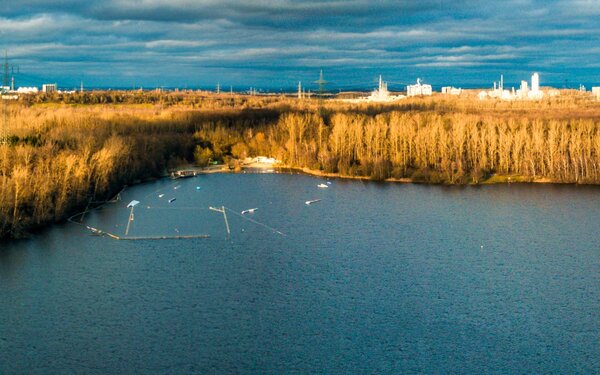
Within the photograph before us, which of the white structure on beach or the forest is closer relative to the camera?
the forest

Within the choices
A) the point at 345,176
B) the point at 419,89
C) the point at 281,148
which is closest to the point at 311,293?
the point at 345,176

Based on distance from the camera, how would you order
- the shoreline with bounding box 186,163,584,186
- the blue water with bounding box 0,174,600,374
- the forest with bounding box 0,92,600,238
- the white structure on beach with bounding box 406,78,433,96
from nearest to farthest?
the blue water with bounding box 0,174,600,374
the forest with bounding box 0,92,600,238
the shoreline with bounding box 186,163,584,186
the white structure on beach with bounding box 406,78,433,96

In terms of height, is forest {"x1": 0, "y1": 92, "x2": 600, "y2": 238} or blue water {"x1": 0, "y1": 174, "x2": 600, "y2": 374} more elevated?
forest {"x1": 0, "y1": 92, "x2": 600, "y2": 238}

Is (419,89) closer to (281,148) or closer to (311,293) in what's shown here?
(281,148)

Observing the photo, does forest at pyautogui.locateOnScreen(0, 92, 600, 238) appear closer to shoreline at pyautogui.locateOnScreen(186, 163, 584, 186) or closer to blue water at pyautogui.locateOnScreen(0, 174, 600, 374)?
shoreline at pyautogui.locateOnScreen(186, 163, 584, 186)

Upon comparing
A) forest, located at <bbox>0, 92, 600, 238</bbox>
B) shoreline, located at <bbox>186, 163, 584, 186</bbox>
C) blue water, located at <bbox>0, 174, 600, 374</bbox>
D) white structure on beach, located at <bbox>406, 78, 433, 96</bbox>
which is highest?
white structure on beach, located at <bbox>406, 78, 433, 96</bbox>

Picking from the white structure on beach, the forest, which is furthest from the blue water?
the white structure on beach

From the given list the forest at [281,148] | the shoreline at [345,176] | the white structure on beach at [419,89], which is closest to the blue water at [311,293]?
the forest at [281,148]
